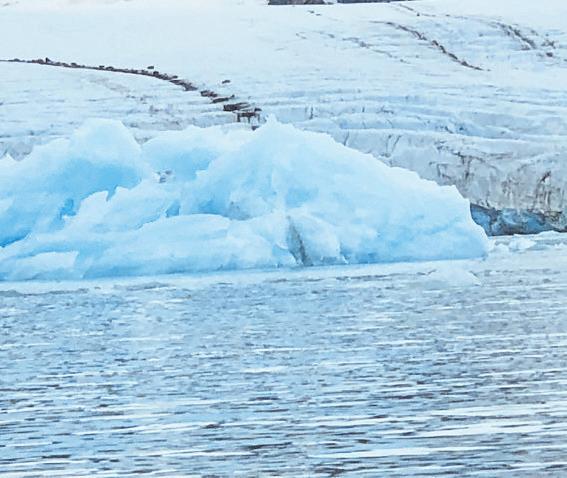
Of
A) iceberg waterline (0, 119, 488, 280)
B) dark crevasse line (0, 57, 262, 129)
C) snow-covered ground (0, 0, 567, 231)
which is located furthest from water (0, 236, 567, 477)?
dark crevasse line (0, 57, 262, 129)

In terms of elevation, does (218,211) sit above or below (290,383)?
below

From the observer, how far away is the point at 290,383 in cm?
473

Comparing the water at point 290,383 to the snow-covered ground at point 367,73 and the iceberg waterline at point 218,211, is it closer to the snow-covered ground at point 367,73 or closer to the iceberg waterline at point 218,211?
the iceberg waterline at point 218,211

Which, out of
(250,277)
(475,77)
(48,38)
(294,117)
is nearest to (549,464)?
(250,277)

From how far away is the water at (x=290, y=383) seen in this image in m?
3.63

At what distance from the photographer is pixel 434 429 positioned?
12.8 ft

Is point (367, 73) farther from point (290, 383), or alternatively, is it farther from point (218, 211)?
point (290, 383)

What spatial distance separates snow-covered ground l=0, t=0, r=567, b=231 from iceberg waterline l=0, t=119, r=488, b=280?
3.35m

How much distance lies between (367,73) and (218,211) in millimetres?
7140

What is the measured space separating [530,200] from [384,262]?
3.53 metres

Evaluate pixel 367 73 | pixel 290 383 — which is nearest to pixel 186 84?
pixel 367 73

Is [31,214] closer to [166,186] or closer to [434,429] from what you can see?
[166,186]

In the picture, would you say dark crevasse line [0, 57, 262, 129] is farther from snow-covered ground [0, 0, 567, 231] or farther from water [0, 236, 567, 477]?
water [0, 236, 567, 477]

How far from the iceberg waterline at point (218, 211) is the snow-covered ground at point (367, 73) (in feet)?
11.0
